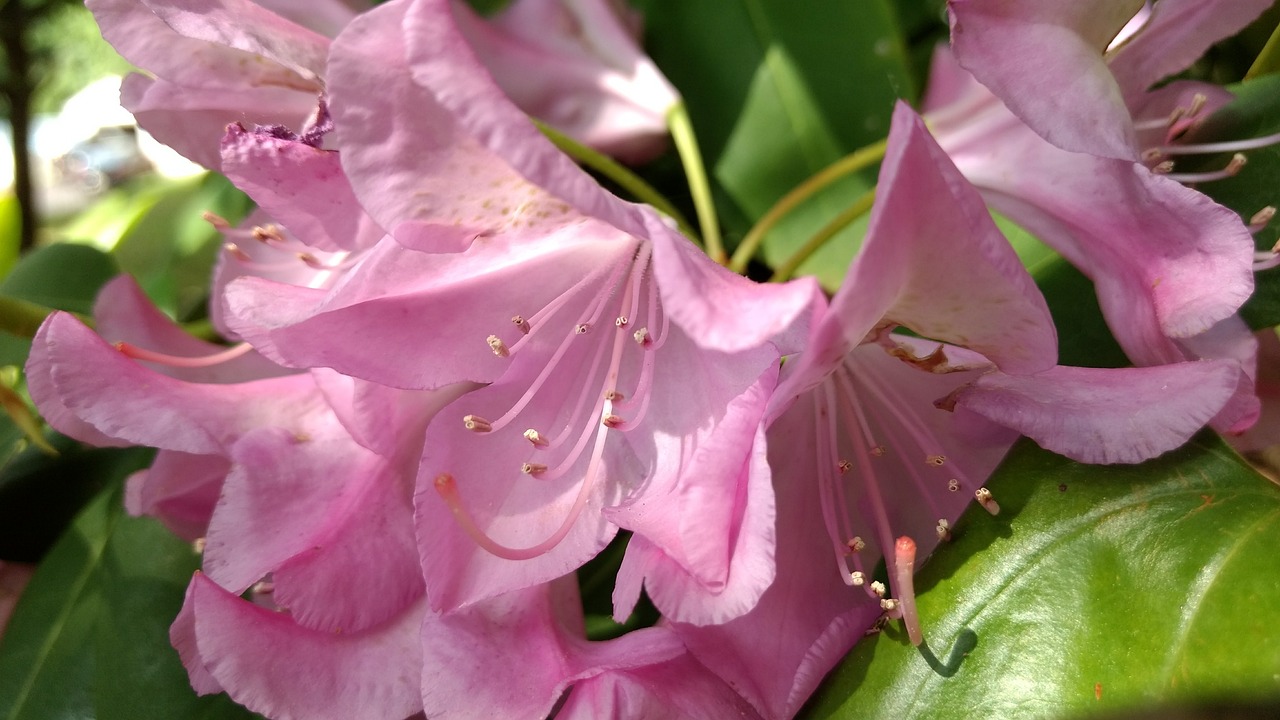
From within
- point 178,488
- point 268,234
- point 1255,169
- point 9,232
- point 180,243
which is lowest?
point 9,232

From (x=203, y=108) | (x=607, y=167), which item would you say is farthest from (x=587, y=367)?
(x=203, y=108)

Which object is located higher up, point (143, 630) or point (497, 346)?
point (497, 346)

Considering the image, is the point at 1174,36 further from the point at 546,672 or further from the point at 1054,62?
the point at 546,672

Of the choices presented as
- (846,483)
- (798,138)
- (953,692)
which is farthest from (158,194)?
(953,692)

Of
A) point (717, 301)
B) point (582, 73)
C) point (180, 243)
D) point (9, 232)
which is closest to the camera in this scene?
point (717, 301)

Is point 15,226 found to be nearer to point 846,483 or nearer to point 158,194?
point 158,194

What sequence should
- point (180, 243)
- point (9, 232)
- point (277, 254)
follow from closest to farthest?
point (277, 254) → point (180, 243) → point (9, 232)

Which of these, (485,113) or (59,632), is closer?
(485,113)
